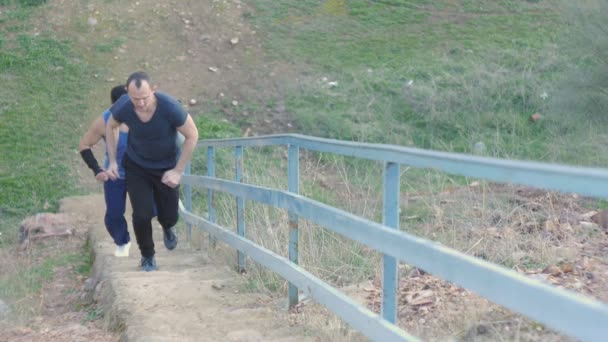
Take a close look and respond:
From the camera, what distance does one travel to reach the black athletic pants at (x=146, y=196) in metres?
6.53

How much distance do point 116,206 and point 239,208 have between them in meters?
1.56

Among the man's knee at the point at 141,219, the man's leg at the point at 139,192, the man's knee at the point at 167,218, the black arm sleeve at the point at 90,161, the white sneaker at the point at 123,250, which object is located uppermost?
the black arm sleeve at the point at 90,161

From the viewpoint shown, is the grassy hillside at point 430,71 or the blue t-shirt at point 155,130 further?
the grassy hillside at point 430,71

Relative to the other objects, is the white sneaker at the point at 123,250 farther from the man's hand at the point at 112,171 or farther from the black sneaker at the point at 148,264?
the man's hand at the point at 112,171

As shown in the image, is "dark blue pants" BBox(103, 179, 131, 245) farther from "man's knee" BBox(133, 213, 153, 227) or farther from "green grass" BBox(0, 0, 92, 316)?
"green grass" BBox(0, 0, 92, 316)

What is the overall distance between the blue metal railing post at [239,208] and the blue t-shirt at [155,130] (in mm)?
496

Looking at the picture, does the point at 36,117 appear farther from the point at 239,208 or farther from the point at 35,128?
the point at 239,208

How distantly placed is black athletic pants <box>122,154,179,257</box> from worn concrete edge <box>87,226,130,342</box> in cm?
49

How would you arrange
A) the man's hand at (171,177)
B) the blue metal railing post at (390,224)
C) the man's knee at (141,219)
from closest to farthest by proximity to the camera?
the blue metal railing post at (390,224), the man's hand at (171,177), the man's knee at (141,219)

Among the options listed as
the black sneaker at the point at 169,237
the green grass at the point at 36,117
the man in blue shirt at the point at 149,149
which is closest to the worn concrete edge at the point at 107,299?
the man in blue shirt at the point at 149,149

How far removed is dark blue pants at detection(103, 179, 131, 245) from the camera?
7219 millimetres

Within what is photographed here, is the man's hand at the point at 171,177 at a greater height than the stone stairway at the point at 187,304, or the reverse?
the man's hand at the point at 171,177

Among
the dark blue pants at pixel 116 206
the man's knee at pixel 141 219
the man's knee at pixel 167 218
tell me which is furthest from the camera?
the dark blue pants at pixel 116 206

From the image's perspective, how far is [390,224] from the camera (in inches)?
137
